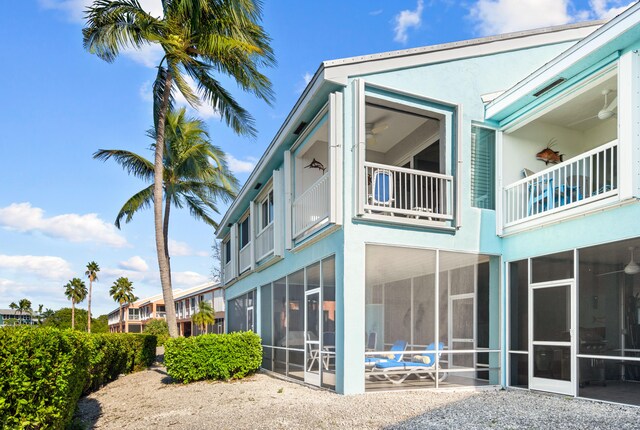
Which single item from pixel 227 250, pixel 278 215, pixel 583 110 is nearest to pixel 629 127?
pixel 583 110

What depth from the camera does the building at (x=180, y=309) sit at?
41.0 meters

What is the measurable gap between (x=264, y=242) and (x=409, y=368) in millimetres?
7026

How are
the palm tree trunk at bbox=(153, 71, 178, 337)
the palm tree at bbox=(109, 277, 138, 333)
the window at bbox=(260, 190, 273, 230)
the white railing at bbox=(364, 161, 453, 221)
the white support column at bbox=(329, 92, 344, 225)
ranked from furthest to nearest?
the palm tree at bbox=(109, 277, 138, 333)
the palm tree trunk at bbox=(153, 71, 178, 337)
the window at bbox=(260, 190, 273, 230)
the white railing at bbox=(364, 161, 453, 221)
the white support column at bbox=(329, 92, 344, 225)

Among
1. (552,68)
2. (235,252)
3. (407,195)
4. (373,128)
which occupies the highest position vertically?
(552,68)

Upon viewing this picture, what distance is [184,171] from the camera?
23672 millimetres

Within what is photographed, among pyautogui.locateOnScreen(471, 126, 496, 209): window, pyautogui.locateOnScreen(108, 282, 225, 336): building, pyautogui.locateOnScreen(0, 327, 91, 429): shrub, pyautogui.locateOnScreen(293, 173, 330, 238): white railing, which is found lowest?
pyautogui.locateOnScreen(108, 282, 225, 336): building

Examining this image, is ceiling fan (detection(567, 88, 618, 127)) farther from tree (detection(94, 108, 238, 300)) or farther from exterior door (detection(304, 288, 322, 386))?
tree (detection(94, 108, 238, 300))

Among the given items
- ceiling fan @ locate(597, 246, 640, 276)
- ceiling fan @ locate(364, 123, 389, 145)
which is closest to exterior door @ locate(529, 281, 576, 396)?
A: ceiling fan @ locate(597, 246, 640, 276)

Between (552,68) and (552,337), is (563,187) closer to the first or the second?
(552,68)

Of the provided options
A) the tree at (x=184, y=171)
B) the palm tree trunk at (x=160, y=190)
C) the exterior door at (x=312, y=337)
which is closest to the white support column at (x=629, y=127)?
the exterior door at (x=312, y=337)

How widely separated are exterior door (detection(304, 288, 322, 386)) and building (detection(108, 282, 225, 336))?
22864 millimetres

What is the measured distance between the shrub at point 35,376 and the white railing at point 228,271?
14490mm

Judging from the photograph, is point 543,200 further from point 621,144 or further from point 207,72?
point 207,72

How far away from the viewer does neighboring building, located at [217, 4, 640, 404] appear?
8.66 m
